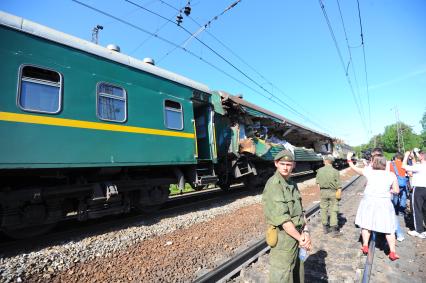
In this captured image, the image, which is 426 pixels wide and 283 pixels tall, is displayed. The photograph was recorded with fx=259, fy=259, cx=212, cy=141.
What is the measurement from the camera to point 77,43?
5344mm

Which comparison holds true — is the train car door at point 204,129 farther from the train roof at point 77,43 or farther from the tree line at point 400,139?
the tree line at point 400,139

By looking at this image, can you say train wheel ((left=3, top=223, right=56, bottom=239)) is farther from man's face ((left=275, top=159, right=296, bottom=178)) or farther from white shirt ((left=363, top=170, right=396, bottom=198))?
white shirt ((left=363, top=170, right=396, bottom=198))

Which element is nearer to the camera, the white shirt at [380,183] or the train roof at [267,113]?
the white shirt at [380,183]

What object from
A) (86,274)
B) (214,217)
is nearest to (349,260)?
(214,217)

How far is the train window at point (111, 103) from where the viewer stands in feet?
18.5

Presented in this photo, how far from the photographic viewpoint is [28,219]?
475 centimetres

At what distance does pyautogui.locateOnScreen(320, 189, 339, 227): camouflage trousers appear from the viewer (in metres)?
5.77

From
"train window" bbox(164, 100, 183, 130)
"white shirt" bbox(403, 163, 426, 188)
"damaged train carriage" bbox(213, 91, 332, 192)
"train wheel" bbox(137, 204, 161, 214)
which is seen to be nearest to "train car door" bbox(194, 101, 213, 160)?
"damaged train carriage" bbox(213, 91, 332, 192)

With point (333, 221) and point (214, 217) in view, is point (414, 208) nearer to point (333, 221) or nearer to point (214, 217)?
point (333, 221)

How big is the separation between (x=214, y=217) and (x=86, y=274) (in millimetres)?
3631

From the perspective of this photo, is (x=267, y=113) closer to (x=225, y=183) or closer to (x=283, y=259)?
(x=225, y=183)

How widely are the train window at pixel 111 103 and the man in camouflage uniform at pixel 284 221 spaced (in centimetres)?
424

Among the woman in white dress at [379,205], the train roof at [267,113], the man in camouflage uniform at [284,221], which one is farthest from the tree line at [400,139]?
the man in camouflage uniform at [284,221]

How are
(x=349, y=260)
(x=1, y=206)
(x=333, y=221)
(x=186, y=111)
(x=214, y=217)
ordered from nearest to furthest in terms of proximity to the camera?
(x=349, y=260), (x=1, y=206), (x=333, y=221), (x=214, y=217), (x=186, y=111)
